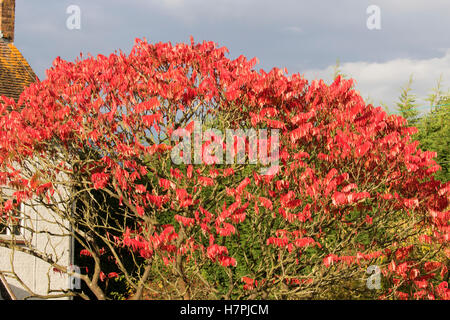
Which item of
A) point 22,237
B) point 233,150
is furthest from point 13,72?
point 233,150

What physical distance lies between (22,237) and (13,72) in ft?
18.2

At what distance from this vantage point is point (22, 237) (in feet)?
43.9

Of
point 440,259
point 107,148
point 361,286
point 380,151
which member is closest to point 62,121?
point 107,148

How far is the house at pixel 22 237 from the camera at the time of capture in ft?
42.6

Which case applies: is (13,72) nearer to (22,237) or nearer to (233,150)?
(22,237)

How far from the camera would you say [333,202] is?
6.86 metres

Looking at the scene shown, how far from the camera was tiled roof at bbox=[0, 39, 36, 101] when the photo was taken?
49.1 feet

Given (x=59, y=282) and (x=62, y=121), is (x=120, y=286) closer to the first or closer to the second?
(x=59, y=282)

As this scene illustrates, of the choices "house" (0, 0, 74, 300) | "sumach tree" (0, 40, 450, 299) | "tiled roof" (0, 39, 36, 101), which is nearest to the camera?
"sumach tree" (0, 40, 450, 299)

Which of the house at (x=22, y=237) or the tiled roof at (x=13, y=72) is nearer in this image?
the house at (x=22, y=237)

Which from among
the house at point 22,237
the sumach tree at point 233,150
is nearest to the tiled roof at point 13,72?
the house at point 22,237

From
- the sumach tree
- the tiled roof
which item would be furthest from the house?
the sumach tree

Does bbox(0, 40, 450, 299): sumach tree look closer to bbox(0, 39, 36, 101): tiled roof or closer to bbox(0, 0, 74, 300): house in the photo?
bbox(0, 0, 74, 300): house

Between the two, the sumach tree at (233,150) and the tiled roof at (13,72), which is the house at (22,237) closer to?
the tiled roof at (13,72)
